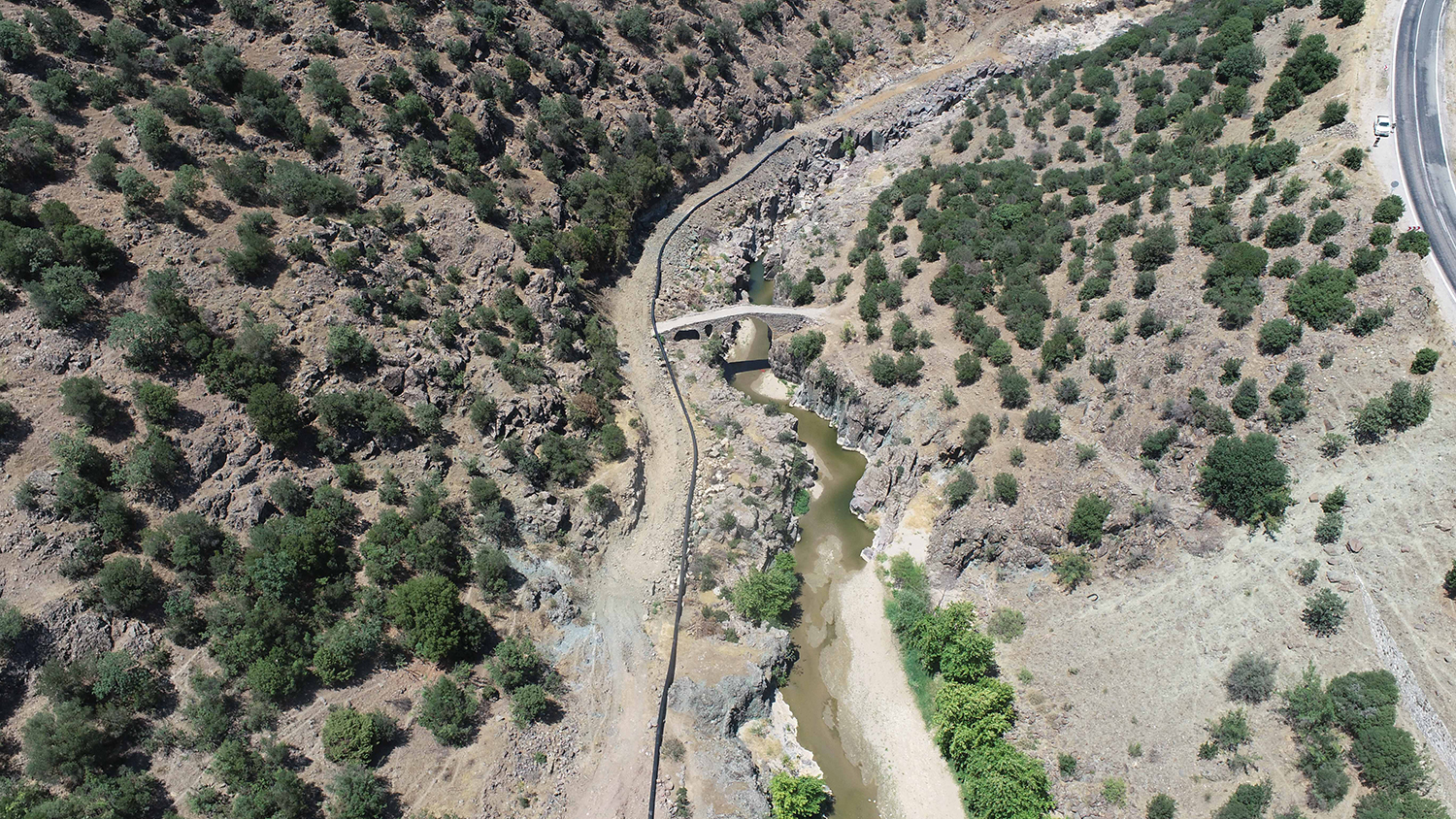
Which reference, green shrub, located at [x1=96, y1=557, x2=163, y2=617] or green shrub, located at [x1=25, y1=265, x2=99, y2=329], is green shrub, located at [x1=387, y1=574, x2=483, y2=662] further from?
green shrub, located at [x1=25, y1=265, x2=99, y2=329]

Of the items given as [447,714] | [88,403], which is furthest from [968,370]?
[88,403]

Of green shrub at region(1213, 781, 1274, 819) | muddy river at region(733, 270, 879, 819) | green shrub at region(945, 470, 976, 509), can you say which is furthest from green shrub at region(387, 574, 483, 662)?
green shrub at region(1213, 781, 1274, 819)

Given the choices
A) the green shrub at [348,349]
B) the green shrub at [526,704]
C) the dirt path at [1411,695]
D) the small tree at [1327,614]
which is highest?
the green shrub at [348,349]

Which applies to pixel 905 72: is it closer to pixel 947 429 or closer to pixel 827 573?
pixel 947 429

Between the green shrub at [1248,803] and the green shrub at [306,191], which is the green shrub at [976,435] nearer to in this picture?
the green shrub at [1248,803]

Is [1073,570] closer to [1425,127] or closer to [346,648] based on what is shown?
[346,648]

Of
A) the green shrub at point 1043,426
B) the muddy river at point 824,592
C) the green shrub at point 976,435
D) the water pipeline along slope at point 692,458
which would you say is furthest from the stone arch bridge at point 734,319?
the green shrub at point 1043,426

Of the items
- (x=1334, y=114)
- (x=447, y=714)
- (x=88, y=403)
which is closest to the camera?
(x=447, y=714)
